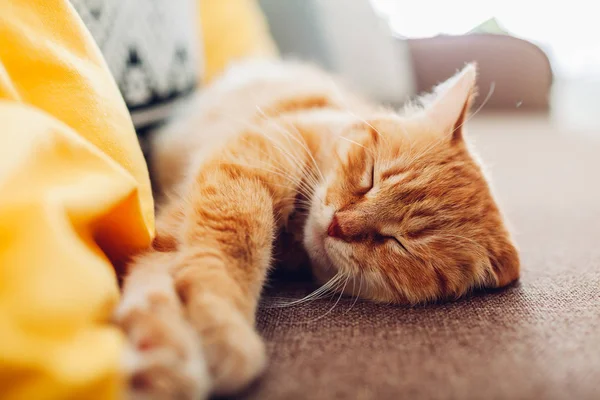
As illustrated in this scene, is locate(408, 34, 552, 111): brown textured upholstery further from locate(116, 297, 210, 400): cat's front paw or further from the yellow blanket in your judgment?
locate(116, 297, 210, 400): cat's front paw

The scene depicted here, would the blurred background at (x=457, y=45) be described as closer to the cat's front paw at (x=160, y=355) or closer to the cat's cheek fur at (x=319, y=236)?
the cat's cheek fur at (x=319, y=236)

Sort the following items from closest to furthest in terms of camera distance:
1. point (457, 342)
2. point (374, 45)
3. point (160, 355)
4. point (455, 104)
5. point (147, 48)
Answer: point (160, 355)
point (457, 342)
point (455, 104)
point (147, 48)
point (374, 45)

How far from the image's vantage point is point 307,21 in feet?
7.97

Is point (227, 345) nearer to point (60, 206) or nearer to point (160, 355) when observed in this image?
point (160, 355)

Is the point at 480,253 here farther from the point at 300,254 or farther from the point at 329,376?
the point at 329,376

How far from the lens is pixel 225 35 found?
200cm

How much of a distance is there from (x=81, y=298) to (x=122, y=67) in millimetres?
768

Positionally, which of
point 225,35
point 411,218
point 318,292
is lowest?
point 318,292

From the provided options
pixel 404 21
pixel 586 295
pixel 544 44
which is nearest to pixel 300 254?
pixel 586 295

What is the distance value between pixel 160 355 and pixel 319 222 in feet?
1.70

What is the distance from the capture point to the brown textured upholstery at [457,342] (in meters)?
0.58

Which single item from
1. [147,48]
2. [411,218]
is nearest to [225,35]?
[147,48]

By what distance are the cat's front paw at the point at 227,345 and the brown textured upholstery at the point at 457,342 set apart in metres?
0.03

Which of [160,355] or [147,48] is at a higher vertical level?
[147,48]
